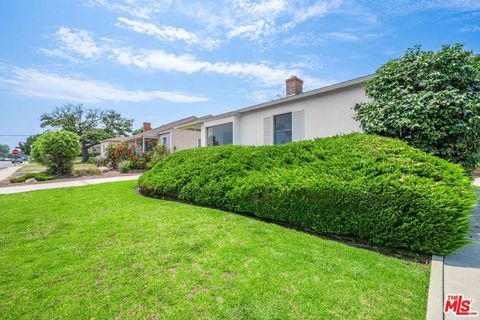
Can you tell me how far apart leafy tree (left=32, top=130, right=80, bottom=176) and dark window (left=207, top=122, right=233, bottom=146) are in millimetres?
8236

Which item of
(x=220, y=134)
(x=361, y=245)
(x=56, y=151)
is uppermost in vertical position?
(x=220, y=134)

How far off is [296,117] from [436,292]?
782 cm

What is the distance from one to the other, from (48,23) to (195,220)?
10759mm

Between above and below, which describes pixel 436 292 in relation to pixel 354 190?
below

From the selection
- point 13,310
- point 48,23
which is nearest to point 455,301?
point 13,310

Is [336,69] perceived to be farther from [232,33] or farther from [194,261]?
[194,261]

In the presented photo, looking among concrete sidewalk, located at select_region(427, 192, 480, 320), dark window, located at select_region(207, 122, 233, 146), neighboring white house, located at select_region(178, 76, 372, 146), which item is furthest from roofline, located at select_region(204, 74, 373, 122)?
concrete sidewalk, located at select_region(427, 192, 480, 320)

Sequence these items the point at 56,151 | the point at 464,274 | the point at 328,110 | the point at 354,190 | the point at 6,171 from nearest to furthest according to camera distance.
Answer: the point at 464,274
the point at 354,190
the point at 328,110
the point at 56,151
the point at 6,171

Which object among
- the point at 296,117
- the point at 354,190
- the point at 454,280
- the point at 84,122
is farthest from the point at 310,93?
the point at 84,122

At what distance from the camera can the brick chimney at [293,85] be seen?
10320mm

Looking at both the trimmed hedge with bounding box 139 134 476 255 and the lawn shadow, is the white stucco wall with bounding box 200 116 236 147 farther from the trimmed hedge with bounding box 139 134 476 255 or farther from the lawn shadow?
the lawn shadow

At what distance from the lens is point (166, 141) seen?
2180 cm

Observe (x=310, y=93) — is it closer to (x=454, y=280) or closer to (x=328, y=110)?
(x=328, y=110)

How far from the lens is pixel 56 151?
487 inches
